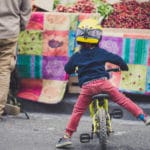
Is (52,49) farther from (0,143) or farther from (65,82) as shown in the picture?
(0,143)

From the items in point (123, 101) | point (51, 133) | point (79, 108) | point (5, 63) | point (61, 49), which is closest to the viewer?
point (123, 101)

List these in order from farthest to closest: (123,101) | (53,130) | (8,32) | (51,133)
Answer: (8,32) < (53,130) < (51,133) < (123,101)

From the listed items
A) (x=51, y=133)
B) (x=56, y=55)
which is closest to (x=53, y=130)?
(x=51, y=133)

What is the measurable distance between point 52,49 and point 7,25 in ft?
3.25

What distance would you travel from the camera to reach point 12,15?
7.28 m

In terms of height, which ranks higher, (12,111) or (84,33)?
(84,33)

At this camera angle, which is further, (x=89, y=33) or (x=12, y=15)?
(x=12, y=15)

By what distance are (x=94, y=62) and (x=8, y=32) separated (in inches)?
65.2

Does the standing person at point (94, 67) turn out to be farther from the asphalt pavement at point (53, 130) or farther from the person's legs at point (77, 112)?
the asphalt pavement at point (53, 130)

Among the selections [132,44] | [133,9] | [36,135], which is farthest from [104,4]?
[36,135]

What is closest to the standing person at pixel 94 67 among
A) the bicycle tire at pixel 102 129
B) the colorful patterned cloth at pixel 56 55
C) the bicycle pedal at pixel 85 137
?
the bicycle tire at pixel 102 129

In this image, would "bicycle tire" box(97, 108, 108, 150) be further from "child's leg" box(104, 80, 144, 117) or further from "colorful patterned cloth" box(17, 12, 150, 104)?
"colorful patterned cloth" box(17, 12, 150, 104)

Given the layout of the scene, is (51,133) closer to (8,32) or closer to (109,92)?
(109,92)

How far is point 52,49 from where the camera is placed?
26.2 feet
